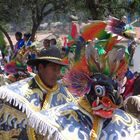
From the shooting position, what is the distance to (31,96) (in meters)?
5.04

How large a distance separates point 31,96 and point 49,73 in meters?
0.31

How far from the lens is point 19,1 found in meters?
23.1

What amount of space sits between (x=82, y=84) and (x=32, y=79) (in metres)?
1.52

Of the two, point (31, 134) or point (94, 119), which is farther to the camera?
point (31, 134)

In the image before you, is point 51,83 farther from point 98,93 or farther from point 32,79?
point 98,93

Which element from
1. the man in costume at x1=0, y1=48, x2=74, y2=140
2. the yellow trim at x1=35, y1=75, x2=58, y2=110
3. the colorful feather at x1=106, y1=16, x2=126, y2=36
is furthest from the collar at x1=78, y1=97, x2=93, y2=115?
the colorful feather at x1=106, y1=16, x2=126, y2=36

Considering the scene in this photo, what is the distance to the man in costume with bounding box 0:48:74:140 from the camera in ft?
16.2

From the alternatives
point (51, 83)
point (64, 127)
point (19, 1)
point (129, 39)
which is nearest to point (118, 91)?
point (64, 127)

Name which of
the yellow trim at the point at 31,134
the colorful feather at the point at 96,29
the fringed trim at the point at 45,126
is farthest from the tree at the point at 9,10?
the fringed trim at the point at 45,126

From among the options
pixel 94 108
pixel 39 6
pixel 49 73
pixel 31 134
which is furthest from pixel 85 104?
pixel 39 6

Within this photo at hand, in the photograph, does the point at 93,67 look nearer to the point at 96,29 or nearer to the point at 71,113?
the point at 71,113

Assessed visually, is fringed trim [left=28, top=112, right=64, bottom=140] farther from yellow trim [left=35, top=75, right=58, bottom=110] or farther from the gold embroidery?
yellow trim [left=35, top=75, right=58, bottom=110]

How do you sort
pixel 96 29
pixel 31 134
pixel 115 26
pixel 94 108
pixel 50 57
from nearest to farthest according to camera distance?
pixel 94 108 → pixel 31 134 → pixel 50 57 → pixel 96 29 → pixel 115 26

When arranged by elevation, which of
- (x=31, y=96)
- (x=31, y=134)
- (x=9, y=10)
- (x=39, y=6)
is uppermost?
(x=31, y=96)
